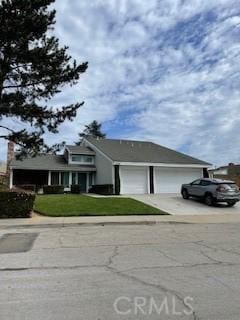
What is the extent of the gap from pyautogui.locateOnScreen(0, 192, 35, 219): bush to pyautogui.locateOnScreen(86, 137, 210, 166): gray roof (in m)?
16.4

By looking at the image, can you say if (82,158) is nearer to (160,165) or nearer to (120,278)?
(160,165)

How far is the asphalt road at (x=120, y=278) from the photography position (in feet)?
17.6

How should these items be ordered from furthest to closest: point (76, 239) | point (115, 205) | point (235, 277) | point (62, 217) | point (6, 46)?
point (115, 205)
point (6, 46)
point (62, 217)
point (76, 239)
point (235, 277)

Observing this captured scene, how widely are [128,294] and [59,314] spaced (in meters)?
1.30

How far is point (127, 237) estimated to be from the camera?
41.2ft

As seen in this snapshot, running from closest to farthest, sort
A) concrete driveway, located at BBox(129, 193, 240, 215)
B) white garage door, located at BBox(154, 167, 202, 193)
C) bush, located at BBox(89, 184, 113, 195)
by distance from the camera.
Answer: concrete driveway, located at BBox(129, 193, 240, 215) → bush, located at BBox(89, 184, 113, 195) → white garage door, located at BBox(154, 167, 202, 193)

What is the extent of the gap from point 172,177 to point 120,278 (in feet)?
98.6

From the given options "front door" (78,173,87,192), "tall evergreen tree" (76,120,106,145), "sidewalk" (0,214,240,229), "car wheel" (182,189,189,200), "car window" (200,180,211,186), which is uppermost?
"tall evergreen tree" (76,120,106,145)

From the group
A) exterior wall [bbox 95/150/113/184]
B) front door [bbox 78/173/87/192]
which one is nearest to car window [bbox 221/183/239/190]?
exterior wall [bbox 95/150/113/184]

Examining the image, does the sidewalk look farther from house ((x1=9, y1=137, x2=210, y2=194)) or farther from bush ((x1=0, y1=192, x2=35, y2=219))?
house ((x1=9, y1=137, x2=210, y2=194))

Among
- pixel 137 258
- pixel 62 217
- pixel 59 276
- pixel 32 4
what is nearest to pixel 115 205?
pixel 62 217

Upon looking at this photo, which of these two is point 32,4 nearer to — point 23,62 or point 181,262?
point 23,62

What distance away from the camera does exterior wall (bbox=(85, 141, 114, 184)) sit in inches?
1380

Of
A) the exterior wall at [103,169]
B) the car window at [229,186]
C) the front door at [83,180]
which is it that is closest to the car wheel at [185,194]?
the car window at [229,186]
